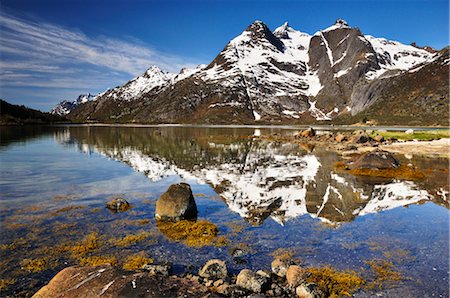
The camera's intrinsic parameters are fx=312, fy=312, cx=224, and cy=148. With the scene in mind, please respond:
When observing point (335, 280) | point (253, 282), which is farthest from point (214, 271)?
point (335, 280)

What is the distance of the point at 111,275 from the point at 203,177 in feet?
82.6

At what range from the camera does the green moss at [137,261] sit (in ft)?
46.1

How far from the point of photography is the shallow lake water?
47.7 ft

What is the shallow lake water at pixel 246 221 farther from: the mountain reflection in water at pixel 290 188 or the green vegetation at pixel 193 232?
the green vegetation at pixel 193 232

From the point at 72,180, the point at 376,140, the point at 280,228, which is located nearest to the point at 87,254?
the point at 280,228

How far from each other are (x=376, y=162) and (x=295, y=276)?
1171 inches

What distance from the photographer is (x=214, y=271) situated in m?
13.1

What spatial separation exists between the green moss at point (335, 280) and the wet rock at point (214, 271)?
352 centimetres

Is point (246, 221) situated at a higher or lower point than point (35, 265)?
higher

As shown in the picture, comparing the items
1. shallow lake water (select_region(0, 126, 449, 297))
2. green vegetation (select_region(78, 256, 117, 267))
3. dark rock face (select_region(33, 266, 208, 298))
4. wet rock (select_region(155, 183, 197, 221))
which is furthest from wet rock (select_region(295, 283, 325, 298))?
wet rock (select_region(155, 183, 197, 221))

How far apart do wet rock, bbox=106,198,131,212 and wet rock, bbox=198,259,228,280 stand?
445 inches

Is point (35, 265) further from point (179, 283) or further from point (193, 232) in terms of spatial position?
point (193, 232)

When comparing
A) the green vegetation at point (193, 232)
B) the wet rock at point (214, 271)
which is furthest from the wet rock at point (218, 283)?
the green vegetation at point (193, 232)

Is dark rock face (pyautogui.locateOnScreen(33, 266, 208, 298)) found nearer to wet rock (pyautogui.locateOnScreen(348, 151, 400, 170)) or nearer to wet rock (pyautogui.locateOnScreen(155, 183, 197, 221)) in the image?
wet rock (pyautogui.locateOnScreen(155, 183, 197, 221))
